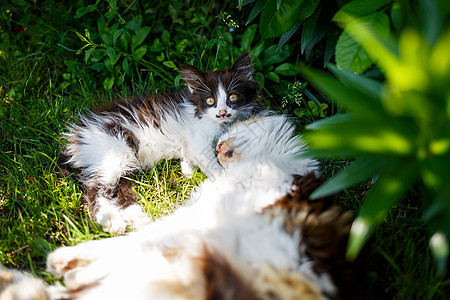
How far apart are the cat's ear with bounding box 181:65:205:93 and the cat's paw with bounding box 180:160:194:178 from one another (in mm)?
578

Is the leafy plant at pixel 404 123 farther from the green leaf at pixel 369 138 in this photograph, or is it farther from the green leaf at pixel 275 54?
the green leaf at pixel 275 54

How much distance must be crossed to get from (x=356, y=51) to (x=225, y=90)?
3.68 feet

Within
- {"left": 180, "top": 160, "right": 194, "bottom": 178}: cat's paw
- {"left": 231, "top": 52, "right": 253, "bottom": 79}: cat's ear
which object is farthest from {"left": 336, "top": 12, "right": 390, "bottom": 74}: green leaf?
{"left": 180, "top": 160, "right": 194, "bottom": 178}: cat's paw

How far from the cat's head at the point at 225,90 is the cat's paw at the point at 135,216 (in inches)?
32.9

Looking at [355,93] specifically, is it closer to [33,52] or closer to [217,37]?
[217,37]

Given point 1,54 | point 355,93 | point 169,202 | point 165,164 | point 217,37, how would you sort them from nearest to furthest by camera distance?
point 355,93
point 169,202
point 165,164
point 217,37
point 1,54

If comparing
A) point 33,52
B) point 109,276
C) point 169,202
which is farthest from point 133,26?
point 109,276

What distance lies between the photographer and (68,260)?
67.2 inches

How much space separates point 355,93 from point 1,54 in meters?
3.32

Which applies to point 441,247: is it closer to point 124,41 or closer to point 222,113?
point 222,113

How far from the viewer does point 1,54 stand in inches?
130

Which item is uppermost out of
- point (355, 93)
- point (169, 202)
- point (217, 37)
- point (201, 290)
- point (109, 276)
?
point (355, 93)

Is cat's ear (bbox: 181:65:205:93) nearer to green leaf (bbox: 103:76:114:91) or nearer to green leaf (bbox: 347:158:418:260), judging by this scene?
green leaf (bbox: 103:76:114:91)

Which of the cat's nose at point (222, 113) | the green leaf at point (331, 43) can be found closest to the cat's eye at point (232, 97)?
the cat's nose at point (222, 113)
